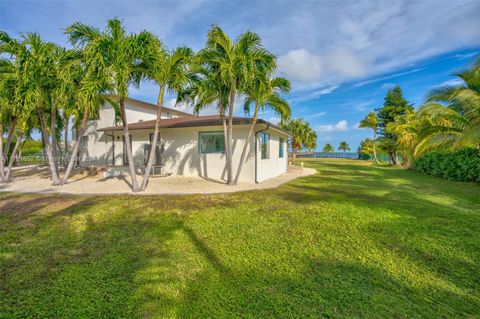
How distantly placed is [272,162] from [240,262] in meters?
10.9

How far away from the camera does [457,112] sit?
427 inches

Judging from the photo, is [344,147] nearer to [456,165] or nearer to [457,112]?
[456,165]

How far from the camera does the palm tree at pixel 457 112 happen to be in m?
8.41

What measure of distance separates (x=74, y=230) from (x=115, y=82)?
4775mm

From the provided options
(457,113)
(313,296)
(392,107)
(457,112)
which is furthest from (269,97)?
(392,107)

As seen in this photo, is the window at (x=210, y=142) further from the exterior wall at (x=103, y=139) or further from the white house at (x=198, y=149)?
the exterior wall at (x=103, y=139)

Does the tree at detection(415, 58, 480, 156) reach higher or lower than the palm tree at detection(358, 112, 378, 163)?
lower

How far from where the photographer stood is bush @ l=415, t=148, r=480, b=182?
11387mm

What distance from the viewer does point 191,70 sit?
8.76 metres

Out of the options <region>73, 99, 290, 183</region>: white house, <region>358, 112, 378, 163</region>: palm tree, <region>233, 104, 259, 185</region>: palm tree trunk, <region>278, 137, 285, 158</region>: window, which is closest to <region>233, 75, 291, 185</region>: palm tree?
<region>233, 104, 259, 185</region>: palm tree trunk

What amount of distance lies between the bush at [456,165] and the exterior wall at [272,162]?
9.77 m

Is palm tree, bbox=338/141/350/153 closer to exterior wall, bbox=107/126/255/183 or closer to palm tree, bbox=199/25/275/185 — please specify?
exterior wall, bbox=107/126/255/183

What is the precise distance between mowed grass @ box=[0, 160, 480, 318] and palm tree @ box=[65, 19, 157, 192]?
415cm

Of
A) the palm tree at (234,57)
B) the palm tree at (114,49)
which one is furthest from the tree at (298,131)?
the palm tree at (114,49)
